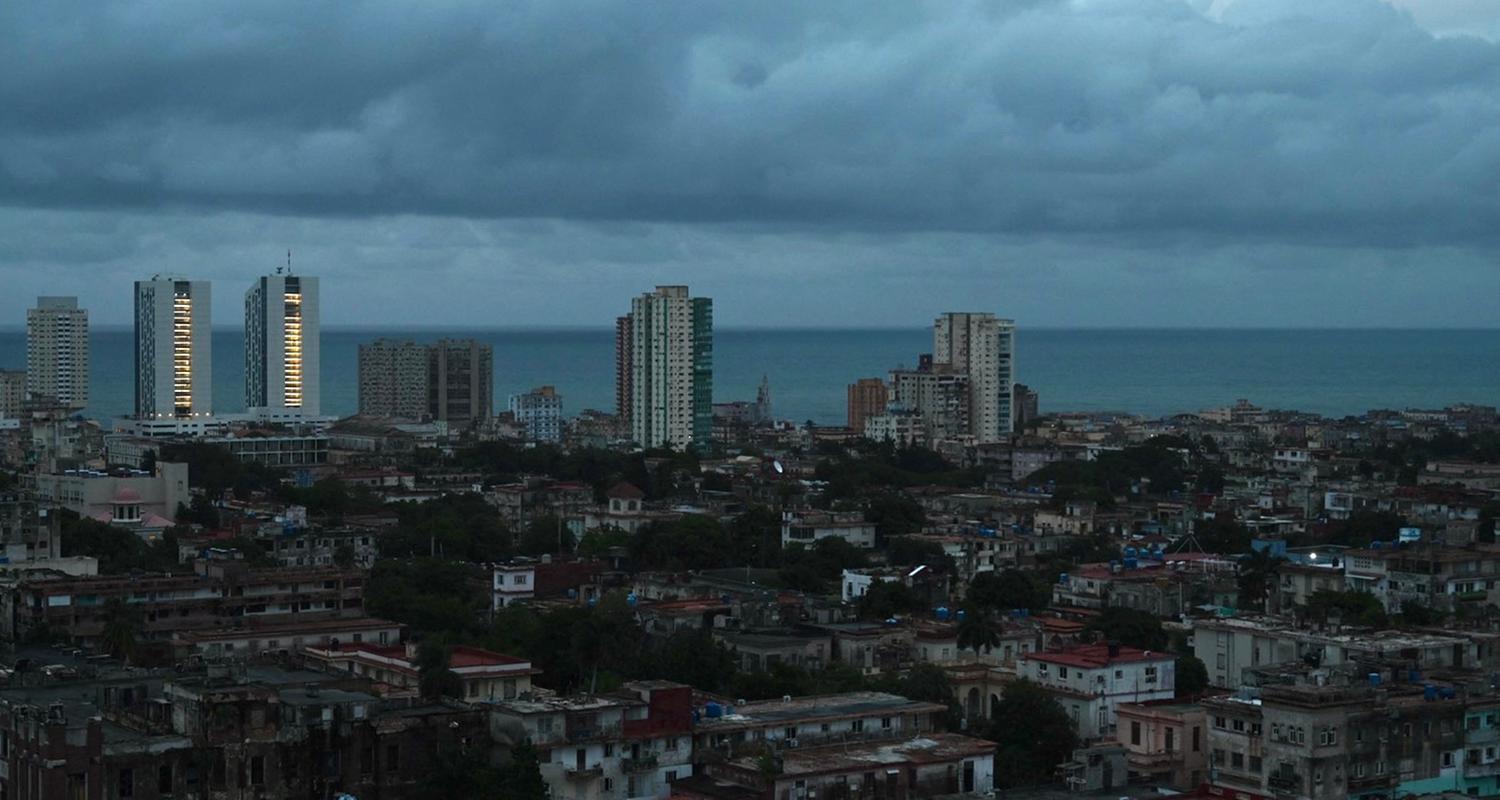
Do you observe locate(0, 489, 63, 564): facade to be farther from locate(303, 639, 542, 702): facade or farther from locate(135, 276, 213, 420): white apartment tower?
locate(135, 276, 213, 420): white apartment tower

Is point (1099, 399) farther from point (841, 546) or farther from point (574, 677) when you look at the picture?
point (574, 677)

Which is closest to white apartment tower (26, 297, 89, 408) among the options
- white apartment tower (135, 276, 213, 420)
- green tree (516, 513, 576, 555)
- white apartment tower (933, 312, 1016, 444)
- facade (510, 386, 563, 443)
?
white apartment tower (135, 276, 213, 420)

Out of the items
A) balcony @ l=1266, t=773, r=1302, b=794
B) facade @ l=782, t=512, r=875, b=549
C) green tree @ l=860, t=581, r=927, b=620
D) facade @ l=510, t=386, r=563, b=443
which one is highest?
facade @ l=510, t=386, r=563, b=443

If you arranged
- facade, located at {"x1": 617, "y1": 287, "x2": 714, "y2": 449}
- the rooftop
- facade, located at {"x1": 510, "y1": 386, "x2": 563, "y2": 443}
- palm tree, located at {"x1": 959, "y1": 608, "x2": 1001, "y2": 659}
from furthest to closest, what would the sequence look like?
facade, located at {"x1": 510, "y1": 386, "x2": 563, "y2": 443} < facade, located at {"x1": 617, "y1": 287, "x2": 714, "y2": 449} < palm tree, located at {"x1": 959, "y1": 608, "x2": 1001, "y2": 659} < the rooftop

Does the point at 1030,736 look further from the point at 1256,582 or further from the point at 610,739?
the point at 1256,582

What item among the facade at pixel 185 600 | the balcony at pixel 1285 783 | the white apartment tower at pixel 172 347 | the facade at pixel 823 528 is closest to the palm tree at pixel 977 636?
the balcony at pixel 1285 783

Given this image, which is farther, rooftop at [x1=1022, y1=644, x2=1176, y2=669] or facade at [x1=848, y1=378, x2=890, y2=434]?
facade at [x1=848, y1=378, x2=890, y2=434]

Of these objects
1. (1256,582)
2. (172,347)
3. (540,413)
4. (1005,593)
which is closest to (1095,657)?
(1005,593)

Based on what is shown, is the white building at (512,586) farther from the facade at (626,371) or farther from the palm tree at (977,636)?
the facade at (626,371)
